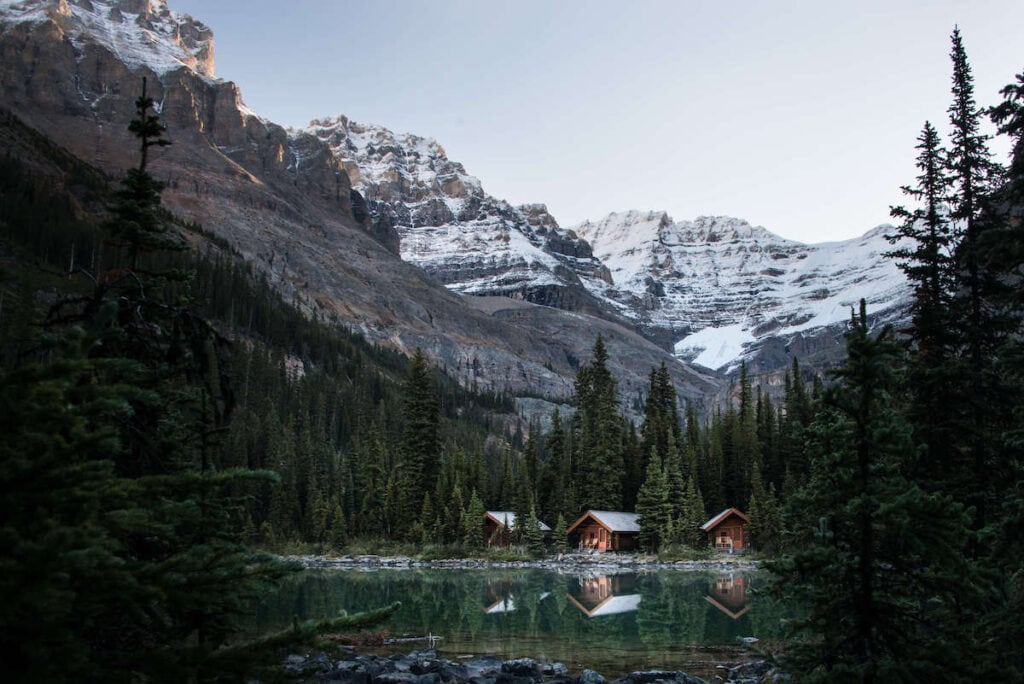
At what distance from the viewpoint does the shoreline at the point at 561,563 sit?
59.8 meters

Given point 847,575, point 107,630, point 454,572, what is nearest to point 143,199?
point 107,630

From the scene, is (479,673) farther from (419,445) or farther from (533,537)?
(419,445)

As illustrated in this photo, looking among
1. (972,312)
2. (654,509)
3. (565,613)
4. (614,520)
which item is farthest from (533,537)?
(972,312)

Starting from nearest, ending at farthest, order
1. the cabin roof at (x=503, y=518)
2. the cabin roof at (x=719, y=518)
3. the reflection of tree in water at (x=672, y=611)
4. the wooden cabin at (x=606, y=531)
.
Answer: the reflection of tree in water at (x=672, y=611) → the wooden cabin at (x=606, y=531) → the cabin roof at (x=719, y=518) → the cabin roof at (x=503, y=518)

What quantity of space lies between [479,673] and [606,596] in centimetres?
2266

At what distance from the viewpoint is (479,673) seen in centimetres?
1889

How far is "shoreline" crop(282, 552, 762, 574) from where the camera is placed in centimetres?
5981

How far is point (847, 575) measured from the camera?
359 inches

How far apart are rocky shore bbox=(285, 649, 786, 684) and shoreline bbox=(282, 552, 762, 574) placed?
38.7 metres

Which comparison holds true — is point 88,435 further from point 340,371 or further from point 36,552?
point 340,371

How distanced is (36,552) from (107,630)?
11.7 feet

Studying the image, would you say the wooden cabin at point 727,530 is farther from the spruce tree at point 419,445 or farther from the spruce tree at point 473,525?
the spruce tree at point 419,445

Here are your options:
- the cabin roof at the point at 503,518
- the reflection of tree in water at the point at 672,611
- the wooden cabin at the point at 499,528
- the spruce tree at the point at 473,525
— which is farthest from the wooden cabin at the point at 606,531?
the reflection of tree in water at the point at 672,611

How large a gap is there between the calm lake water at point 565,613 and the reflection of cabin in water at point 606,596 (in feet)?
0.17
